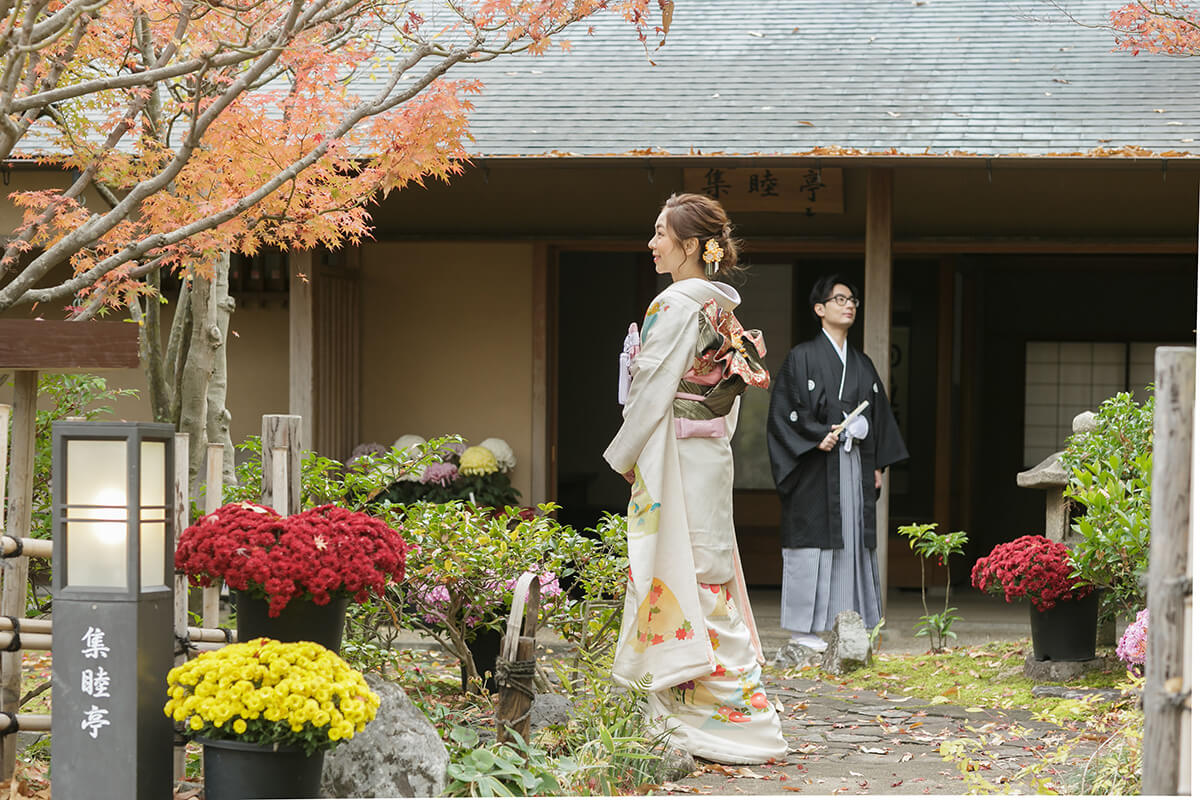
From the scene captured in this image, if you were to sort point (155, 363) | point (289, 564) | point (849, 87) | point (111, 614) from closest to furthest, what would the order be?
point (111, 614) → point (289, 564) → point (155, 363) → point (849, 87)

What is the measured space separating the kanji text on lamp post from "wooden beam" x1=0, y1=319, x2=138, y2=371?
390 mm

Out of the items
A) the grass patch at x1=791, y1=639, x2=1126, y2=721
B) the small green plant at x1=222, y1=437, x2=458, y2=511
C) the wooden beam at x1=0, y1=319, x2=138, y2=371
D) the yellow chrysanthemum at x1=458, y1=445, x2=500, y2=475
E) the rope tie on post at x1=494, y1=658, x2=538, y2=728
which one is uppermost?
the wooden beam at x1=0, y1=319, x2=138, y2=371

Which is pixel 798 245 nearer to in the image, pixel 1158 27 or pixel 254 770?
pixel 1158 27

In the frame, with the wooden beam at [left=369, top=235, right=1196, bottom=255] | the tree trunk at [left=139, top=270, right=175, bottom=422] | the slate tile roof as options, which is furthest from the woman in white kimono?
the wooden beam at [left=369, top=235, right=1196, bottom=255]

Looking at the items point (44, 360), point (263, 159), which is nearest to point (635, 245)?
point (263, 159)

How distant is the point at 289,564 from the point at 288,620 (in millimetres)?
239

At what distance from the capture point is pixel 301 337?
8594 mm

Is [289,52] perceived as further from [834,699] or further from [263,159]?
[834,699]

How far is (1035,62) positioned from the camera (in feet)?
29.0

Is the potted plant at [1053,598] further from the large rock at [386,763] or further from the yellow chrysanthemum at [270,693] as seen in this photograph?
the yellow chrysanthemum at [270,693]

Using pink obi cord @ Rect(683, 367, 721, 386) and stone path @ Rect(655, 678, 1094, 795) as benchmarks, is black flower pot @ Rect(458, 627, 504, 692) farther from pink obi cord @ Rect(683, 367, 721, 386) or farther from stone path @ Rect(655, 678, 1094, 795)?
pink obi cord @ Rect(683, 367, 721, 386)

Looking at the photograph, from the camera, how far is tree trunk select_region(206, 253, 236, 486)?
7.58 metres

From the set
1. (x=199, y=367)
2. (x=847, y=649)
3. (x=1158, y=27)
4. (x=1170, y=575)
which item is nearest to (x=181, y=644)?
(x=1170, y=575)

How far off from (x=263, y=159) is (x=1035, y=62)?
5.59 metres
